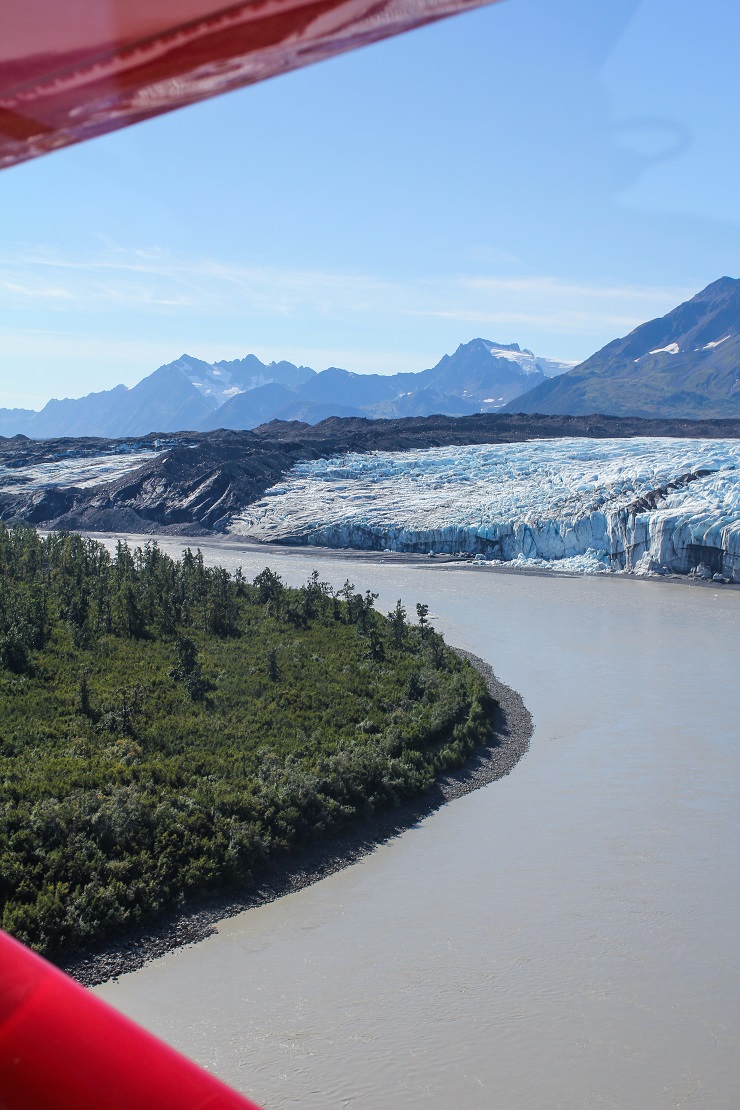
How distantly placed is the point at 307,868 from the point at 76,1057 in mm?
7337

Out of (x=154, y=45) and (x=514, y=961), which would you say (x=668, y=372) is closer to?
(x=514, y=961)

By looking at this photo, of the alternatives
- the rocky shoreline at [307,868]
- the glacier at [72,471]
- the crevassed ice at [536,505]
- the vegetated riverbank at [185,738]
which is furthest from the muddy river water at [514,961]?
the glacier at [72,471]

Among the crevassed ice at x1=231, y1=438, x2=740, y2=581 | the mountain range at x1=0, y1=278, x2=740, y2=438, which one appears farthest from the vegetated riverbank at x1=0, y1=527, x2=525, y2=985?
the mountain range at x1=0, y1=278, x2=740, y2=438

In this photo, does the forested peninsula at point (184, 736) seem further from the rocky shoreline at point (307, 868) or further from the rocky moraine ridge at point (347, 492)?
the rocky moraine ridge at point (347, 492)

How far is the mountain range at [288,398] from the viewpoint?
14888cm

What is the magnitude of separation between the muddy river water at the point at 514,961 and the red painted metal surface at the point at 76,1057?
4846 millimetres

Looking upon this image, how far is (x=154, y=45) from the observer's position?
543 mm

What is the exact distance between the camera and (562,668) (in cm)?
1471

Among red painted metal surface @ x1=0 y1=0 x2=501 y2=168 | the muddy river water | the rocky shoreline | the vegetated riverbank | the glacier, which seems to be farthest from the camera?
the glacier

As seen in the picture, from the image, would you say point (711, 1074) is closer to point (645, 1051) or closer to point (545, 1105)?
point (645, 1051)

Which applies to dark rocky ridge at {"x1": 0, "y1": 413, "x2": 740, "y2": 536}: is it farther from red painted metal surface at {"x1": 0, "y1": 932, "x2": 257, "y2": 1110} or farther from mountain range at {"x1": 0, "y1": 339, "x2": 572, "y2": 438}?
mountain range at {"x1": 0, "y1": 339, "x2": 572, "y2": 438}

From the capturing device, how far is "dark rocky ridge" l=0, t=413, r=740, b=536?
35.6 m

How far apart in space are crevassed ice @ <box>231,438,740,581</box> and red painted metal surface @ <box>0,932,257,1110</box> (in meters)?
24.1

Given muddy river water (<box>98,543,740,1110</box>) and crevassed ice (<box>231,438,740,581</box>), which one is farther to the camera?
crevassed ice (<box>231,438,740,581</box>)
